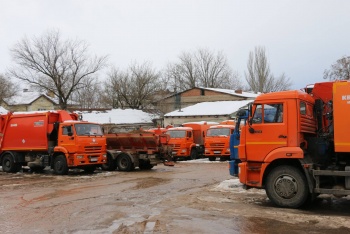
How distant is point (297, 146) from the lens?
9344mm

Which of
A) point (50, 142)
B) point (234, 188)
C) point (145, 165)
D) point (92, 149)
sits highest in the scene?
point (50, 142)

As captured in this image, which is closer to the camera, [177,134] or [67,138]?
[67,138]

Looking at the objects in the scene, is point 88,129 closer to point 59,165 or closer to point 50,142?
point 50,142

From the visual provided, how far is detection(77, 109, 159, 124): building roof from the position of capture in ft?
173

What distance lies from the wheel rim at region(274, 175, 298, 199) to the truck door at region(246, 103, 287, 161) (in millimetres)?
699

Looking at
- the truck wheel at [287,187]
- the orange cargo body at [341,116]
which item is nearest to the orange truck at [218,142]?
the truck wheel at [287,187]

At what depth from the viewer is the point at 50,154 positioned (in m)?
18.8

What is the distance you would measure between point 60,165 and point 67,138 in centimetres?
141

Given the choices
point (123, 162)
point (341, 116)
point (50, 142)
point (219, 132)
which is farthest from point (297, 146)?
point (219, 132)

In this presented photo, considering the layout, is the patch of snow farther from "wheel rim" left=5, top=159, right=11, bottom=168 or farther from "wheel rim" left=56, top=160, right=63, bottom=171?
"wheel rim" left=5, top=159, right=11, bottom=168

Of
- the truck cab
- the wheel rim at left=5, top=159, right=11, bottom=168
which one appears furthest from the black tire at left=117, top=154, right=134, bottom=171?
the truck cab

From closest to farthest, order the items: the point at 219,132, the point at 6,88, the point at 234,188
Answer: the point at 234,188
the point at 219,132
the point at 6,88

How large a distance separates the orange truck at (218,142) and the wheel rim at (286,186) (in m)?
15.8

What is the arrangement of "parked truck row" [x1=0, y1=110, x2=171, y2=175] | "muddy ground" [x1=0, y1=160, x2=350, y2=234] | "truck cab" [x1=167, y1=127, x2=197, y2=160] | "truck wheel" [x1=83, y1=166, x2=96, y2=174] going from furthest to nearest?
"truck cab" [x1=167, y1=127, x2=197, y2=160], "truck wheel" [x1=83, y1=166, x2=96, y2=174], "parked truck row" [x1=0, y1=110, x2=171, y2=175], "muddy ground" [x1=0, y1=160, x2=350, y2=234]
